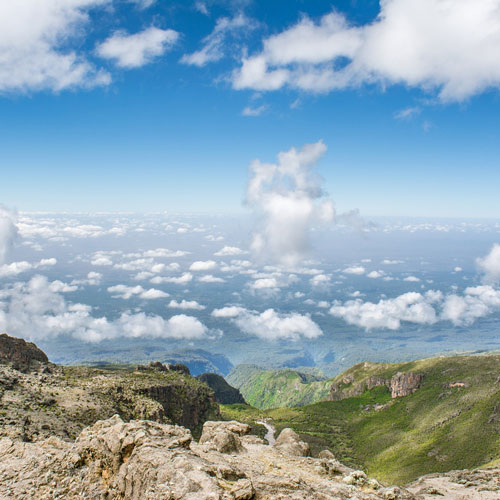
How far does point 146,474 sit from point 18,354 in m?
81.9

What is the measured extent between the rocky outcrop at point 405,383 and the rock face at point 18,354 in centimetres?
18009

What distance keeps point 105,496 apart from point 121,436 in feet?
13.3

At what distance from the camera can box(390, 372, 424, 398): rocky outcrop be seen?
18662cm

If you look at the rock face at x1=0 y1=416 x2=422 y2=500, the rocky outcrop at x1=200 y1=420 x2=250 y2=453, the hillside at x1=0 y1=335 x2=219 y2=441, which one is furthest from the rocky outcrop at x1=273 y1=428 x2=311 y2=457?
the hillside at x1=0 y1=335 x2=219 y2=441

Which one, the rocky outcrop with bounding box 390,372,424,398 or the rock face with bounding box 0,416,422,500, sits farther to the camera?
the rocky outcrop with bounding box 390,372,424,398

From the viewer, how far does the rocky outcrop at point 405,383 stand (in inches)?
7347

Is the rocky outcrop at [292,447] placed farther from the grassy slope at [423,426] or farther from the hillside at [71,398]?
the grassy slope at [423,426]

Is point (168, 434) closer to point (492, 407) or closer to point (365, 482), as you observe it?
point (365, 482)

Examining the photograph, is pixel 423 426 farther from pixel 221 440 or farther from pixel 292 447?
pixel 221 440

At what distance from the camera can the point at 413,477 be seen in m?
91.5

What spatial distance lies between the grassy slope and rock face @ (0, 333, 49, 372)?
282 ft

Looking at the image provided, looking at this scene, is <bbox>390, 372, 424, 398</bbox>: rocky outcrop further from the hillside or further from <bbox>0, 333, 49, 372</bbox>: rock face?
<bbox>0, 333, 49, 372</bbox>: rock face

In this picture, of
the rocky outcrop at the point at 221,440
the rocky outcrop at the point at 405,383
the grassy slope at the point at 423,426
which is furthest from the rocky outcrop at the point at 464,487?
the rocky outcrop at the point at 405,383

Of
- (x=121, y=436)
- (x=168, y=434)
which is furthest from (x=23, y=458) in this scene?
(x=168, y=434)
